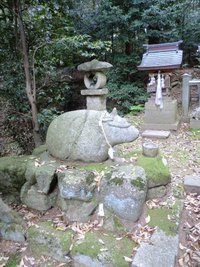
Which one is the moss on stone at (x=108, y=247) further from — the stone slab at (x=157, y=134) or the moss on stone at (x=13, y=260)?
the stone slab at (x=157, y=134)

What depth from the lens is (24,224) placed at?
2766mm

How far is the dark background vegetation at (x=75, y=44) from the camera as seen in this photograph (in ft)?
17.2

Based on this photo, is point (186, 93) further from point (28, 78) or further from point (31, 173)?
point (31, 173)

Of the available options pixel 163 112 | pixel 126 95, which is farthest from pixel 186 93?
pixel 126 95

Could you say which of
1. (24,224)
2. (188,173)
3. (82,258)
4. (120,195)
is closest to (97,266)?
(82,258)

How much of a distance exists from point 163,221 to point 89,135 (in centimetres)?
128

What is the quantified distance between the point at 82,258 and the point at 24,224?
32.9 inches

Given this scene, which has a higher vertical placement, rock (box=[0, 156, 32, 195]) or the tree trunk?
the tree trunk

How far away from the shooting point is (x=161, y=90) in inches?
262

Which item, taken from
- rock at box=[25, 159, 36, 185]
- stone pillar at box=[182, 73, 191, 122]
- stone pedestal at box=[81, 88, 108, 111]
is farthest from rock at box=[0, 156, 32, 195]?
stone pillar at box=[182, 73, 191, 122]

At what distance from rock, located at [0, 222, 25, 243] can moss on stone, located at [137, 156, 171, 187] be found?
1.59 m

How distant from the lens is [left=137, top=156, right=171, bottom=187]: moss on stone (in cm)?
283

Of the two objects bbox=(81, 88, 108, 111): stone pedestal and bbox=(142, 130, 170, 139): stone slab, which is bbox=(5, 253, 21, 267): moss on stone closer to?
bbox=(81, 88, 108, 111): stone pedestal

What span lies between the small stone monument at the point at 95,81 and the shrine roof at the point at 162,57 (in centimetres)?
213
